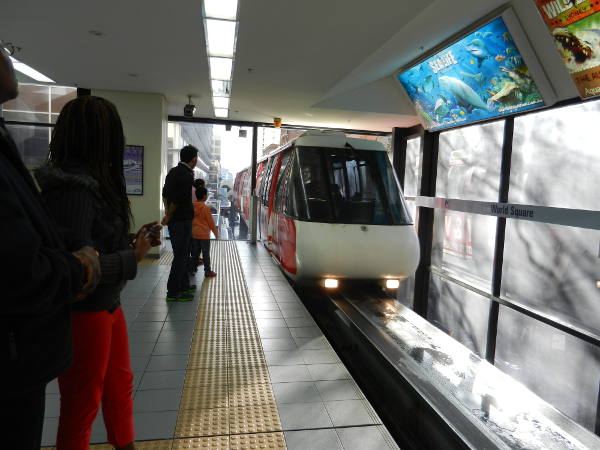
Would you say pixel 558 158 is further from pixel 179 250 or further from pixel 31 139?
pixel 31 139

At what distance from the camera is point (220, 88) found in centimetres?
746

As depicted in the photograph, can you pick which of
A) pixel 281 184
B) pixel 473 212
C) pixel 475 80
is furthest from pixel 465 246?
pixel 281 184

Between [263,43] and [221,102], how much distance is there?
3.77 metres

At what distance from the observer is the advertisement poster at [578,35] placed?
11.6ft

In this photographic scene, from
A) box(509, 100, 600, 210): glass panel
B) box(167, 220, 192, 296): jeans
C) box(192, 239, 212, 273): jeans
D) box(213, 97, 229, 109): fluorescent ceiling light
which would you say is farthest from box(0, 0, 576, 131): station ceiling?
box(192, 239, 212, 273): jeans

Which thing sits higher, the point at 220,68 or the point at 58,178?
the point at 220,68

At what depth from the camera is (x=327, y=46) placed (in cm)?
498

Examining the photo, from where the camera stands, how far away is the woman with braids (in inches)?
60.8

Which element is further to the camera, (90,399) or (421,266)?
(421,266)

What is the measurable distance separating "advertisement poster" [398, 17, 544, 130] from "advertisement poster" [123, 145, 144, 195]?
5.04m

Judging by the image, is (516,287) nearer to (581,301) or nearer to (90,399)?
(581,301)

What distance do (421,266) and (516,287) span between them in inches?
87.2

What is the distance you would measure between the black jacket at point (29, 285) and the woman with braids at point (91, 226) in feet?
1.20

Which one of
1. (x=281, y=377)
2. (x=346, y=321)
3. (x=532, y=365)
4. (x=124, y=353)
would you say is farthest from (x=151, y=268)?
(x=532, y=365)
